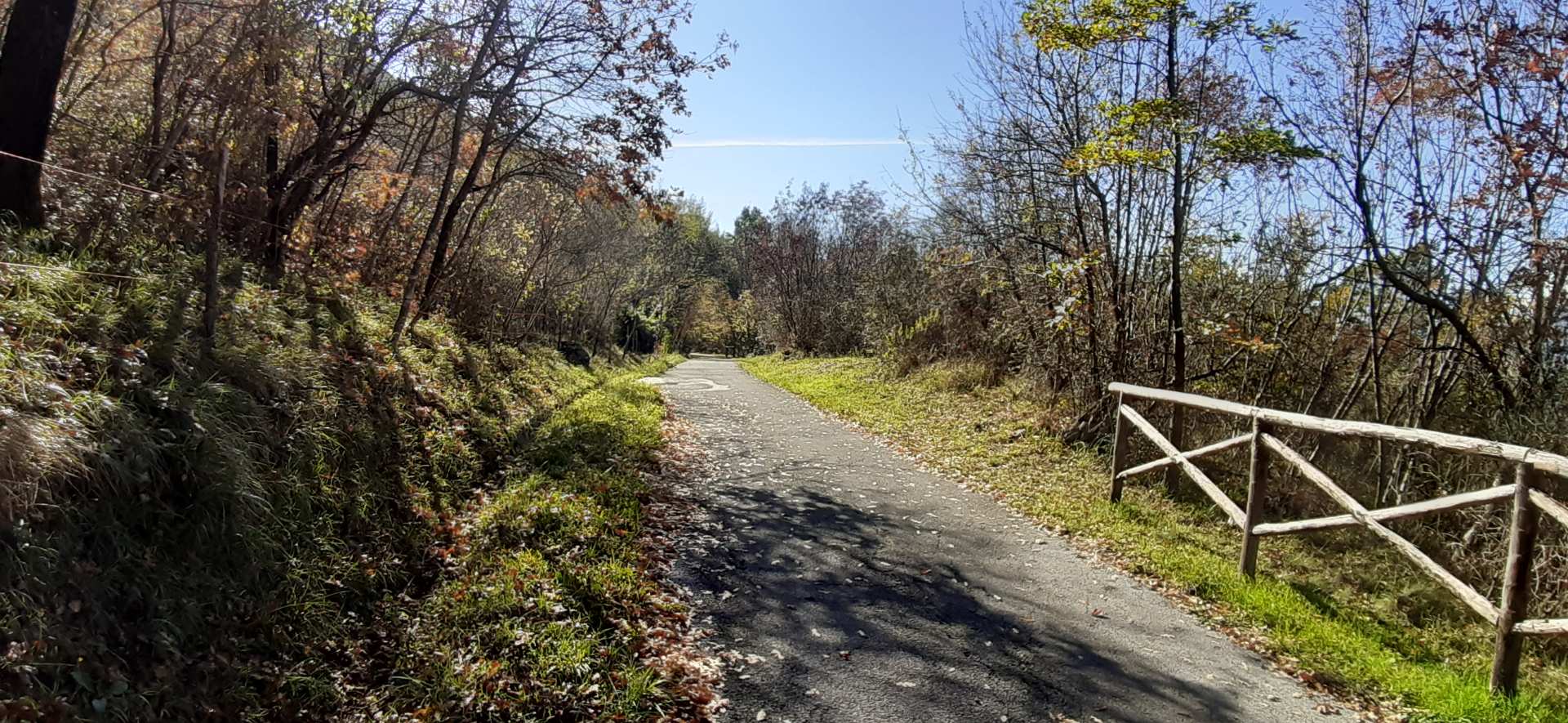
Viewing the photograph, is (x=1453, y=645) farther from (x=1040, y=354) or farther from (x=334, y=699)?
→ (x=1040, y=354)

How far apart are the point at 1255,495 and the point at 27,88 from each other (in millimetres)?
9610

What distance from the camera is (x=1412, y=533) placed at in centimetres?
725

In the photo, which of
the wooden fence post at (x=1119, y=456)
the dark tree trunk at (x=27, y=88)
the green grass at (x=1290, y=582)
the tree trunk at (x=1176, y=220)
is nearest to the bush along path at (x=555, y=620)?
the green grass at (x=1290, y=582)

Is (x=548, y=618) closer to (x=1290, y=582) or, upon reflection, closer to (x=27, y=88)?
(x=1290, y=582)

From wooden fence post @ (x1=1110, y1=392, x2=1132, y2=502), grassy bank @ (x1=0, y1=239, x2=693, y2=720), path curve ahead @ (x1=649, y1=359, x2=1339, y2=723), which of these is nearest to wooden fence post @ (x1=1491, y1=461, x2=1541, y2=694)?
path curve ahead @ (x1=649, y1=359, x2=1339, y2=723)

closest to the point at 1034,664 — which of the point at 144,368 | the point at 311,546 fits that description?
the point at 311,546

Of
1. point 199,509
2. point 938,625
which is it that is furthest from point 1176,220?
point 199,509

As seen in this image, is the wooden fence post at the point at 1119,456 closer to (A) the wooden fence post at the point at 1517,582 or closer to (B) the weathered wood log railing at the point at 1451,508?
(B) the weathered wood log railing at the point at 1451,508

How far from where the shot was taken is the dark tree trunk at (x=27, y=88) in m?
5.40

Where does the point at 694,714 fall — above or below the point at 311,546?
below

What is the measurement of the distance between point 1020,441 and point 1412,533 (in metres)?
4.37

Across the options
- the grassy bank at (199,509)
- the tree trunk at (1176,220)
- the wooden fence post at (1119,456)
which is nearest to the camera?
the grassy bank at (199,509)

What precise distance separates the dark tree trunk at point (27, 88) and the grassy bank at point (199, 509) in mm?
656

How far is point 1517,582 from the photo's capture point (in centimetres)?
394
